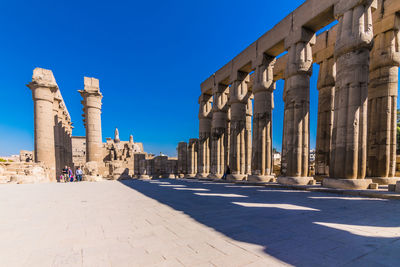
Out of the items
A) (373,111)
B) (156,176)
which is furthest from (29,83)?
(373,111)

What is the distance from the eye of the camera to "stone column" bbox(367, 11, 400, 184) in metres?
8.12

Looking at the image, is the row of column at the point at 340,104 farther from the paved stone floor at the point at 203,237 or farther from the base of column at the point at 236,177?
the paved stone floor at the point at 203,237

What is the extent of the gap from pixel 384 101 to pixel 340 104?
3.17 meters

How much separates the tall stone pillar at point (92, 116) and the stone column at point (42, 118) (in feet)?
9.18

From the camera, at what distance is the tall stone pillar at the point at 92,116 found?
17859 mm

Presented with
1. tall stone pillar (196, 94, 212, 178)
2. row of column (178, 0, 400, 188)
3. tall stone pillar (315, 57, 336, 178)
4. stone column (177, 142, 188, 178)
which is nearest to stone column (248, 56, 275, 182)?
row of column (178, 0, 400, 188)

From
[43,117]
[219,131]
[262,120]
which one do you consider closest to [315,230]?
[262,120]

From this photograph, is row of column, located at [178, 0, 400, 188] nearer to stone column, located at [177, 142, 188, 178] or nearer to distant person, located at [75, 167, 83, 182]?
stone column, located at [177, 142, 188, 178]

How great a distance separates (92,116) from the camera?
1811cm

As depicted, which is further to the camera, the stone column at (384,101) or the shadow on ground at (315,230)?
the stone column at (384,101)

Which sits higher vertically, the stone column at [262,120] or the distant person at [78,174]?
the stone column at [262,120]

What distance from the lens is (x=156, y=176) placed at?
20422 millimetres

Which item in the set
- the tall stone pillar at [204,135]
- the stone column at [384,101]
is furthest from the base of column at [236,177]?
the stone column at [384,101]

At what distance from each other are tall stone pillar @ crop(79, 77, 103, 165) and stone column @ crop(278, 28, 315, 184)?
1733cm
